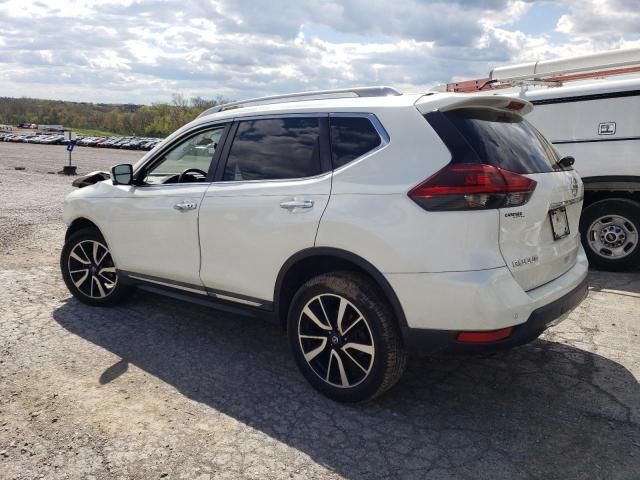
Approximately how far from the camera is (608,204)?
667 cm

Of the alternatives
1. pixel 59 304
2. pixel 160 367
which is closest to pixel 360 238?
pixel 160 367

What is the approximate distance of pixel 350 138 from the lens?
129 inches

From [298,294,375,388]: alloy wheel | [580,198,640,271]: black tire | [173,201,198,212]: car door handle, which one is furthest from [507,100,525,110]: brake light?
[580,198,640,271]: black tire

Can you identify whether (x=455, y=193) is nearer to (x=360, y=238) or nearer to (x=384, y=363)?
(x=360, y=238)

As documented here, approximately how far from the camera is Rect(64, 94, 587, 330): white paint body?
2826 millimetres

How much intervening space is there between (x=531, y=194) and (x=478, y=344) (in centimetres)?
88

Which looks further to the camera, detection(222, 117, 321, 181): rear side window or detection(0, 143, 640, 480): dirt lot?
detection(222, 117, 321, 181): rear side window

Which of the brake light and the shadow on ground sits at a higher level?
the brake light

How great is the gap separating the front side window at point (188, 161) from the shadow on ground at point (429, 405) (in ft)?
4.13

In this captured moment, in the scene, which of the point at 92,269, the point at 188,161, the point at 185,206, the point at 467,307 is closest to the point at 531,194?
the point at 467,307

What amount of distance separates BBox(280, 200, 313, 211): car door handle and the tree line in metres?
87.7

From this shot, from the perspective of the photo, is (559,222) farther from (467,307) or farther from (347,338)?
(347,338)

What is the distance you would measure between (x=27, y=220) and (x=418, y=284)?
859cm

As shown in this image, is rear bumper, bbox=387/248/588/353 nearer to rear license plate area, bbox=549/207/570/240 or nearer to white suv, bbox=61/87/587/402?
white suv, bbox=61/87/587/402
